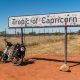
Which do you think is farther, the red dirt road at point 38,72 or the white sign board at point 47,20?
the white sign board at point 47,20

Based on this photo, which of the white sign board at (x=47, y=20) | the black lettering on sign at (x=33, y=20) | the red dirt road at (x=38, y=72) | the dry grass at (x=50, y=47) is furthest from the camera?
the dry grass at (x=50, y=47)

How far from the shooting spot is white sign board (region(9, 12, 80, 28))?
12.7 m

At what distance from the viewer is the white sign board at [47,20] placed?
1266 cm

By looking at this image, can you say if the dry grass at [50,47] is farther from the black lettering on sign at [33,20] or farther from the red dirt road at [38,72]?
the red dirt road at [38,72]

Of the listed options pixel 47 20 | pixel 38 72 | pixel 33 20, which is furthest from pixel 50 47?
pixel 38 72

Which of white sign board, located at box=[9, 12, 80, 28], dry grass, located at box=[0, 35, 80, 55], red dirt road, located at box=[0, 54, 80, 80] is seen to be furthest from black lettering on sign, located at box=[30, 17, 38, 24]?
dry grass, located at box=[0, 35, 80, 55]

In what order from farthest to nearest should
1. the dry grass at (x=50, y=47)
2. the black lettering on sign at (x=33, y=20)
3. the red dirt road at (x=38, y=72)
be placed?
the dry grass at (x=50, y=47) < the black lettering on sign at (x=33, y=20) < the red dirt road at (x=38, y=72)

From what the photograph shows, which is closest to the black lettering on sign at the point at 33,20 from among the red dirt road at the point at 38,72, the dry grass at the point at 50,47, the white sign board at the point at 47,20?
the white sign board at the point at 47,20

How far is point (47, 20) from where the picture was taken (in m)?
13.6

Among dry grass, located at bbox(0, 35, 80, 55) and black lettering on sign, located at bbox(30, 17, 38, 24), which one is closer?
black lettering on sign, located at bbox(30, 17, 38, 24)

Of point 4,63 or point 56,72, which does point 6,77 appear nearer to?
point 56,72

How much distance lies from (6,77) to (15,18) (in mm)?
5314

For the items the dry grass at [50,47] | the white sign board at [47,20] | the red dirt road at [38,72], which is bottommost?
the red dirt road at [38,72]

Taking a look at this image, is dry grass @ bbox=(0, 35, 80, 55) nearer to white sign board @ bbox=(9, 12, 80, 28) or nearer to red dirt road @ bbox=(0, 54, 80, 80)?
white sign board @ bbox=(9, 12, 80, 28)
